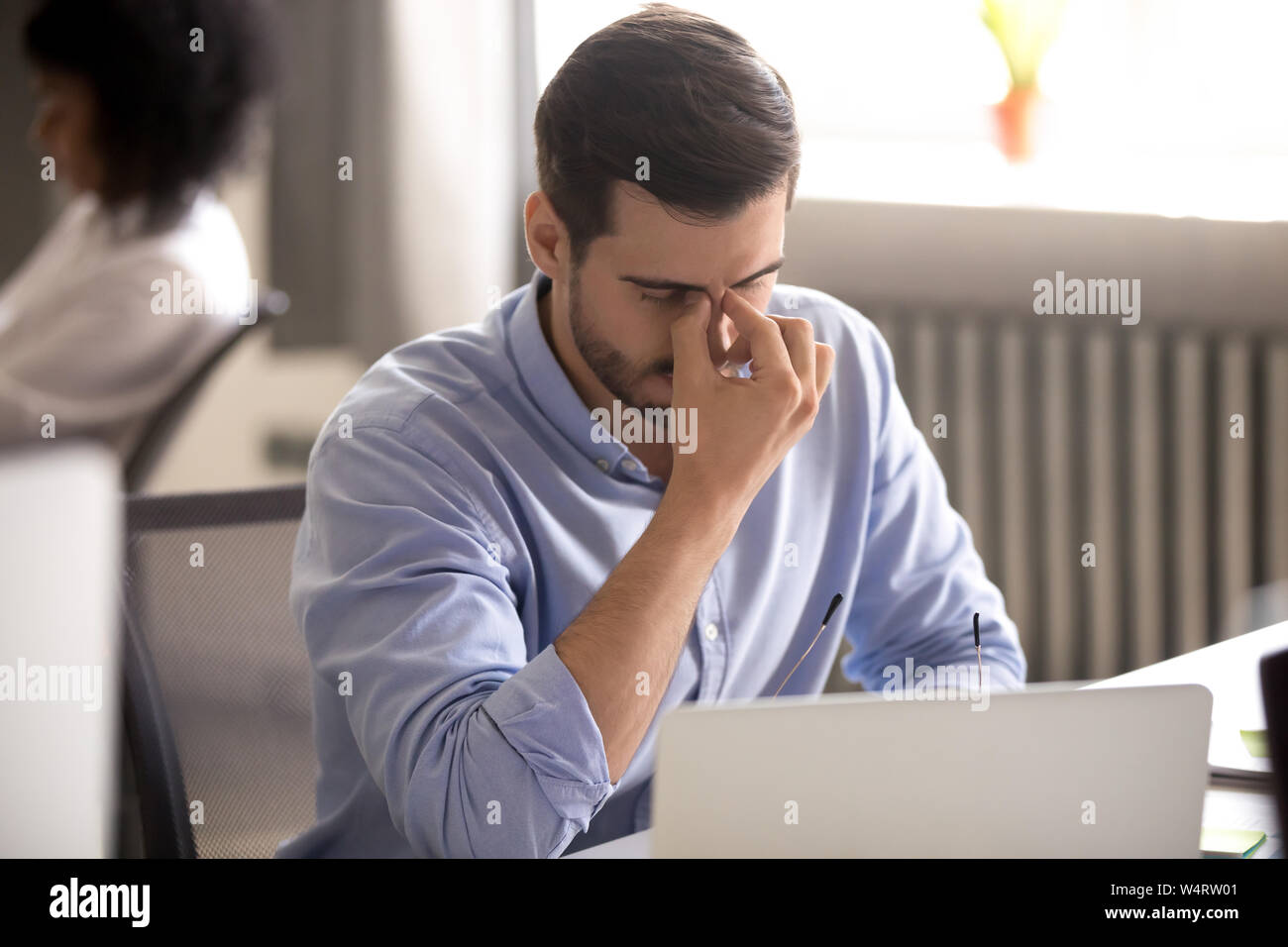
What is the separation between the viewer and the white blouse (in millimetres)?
1763

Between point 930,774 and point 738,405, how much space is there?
493 millimetres

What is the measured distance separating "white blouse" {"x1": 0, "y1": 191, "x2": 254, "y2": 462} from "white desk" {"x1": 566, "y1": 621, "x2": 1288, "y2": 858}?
113 centimetres

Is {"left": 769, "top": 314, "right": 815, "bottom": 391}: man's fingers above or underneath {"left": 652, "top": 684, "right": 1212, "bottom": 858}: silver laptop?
above

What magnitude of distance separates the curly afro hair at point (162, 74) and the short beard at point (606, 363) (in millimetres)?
1275

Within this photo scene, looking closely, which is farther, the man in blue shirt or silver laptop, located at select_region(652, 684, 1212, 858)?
the man in blue shirt

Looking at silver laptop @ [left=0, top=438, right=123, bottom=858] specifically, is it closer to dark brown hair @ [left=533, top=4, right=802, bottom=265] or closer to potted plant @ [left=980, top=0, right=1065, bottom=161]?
dark brown hair @ [left=533, top=4, right=802, bottom=265]

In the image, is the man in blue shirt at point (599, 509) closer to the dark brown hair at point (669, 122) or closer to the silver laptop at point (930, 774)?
the dark brown hair at point (669, 122)

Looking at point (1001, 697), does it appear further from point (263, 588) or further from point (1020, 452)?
point (1020, 452)

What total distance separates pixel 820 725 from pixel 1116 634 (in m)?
1.85

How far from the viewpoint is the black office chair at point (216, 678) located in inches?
38.7

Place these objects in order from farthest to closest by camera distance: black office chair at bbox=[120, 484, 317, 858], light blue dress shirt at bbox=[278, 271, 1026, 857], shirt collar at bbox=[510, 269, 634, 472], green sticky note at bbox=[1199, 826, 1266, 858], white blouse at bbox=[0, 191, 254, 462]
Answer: white blouse at bbox=[0, 191, 254, 462] < shirt collar at bbox=[510, 269, 634, 472] < black office chair at bbox=[120, 484, 317, 858] < light blue dress shirt at bbox=[278, 271, 1026, 857] < green sticky note at bbox=[1199, 826, 1266, 858]

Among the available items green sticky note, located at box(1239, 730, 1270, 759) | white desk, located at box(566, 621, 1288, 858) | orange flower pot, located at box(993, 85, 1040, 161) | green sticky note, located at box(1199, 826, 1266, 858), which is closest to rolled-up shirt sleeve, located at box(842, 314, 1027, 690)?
white desk, located at box(566, 621, 1288, 858)

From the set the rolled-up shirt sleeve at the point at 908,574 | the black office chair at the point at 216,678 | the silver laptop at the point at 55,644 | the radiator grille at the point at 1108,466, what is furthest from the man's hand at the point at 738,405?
the radiator grille at the point at 1108,466
